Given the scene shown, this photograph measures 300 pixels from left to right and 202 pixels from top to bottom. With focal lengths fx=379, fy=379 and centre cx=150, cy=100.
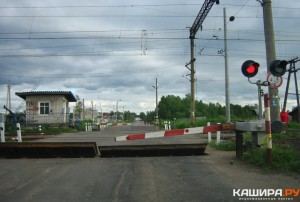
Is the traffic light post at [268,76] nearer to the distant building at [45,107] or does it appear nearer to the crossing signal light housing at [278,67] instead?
the crossing signal light housing at [278,67]

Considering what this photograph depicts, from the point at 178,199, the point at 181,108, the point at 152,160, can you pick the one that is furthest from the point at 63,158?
the point at 181,108

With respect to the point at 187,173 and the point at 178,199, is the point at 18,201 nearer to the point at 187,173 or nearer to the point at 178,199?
the point at 178,199

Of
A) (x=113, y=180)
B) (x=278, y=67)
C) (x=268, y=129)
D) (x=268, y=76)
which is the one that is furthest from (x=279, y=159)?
(x=113, y=180)

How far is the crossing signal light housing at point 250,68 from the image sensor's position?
9.46 meters

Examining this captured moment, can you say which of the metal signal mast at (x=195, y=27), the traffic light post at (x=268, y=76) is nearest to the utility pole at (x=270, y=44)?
the traffic light post at (x=268, y=76)

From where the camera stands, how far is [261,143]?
10.5 m

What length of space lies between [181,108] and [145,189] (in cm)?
14230

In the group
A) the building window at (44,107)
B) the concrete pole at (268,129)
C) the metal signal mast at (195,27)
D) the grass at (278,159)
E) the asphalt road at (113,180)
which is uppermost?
the metal signal mast at (195,27)

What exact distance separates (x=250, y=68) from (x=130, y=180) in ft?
13.5

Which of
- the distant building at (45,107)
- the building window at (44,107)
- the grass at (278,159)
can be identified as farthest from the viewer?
the building window at (44,107)

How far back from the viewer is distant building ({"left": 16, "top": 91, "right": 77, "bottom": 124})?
148 feet

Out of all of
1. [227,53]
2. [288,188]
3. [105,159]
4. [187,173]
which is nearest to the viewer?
[288,188]

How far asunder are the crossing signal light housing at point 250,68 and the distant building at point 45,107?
38362 mm

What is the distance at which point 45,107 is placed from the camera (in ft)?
151
